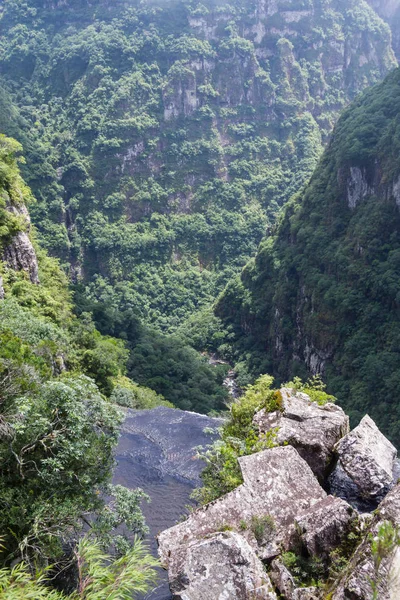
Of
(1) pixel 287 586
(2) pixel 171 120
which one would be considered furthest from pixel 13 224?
(2) pixel 171 120

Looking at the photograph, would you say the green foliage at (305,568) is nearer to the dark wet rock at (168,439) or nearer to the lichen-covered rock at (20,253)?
the dark wet rock at (168,439)

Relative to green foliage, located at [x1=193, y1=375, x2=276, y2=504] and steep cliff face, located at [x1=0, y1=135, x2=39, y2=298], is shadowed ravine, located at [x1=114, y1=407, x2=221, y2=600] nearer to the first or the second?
green foliage, located at [x1=193, y1=375, x2=276, y2=504]

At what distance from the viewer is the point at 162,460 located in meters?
15.6

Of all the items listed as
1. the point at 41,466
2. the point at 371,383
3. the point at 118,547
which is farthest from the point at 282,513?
the point at 371,383

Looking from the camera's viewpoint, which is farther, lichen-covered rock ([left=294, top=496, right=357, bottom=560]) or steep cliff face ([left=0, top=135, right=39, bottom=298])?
steep cliff face ([left=0, top=135, right=39, bottom=298])

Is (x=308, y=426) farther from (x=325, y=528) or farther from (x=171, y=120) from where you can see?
(x=171, y=120)

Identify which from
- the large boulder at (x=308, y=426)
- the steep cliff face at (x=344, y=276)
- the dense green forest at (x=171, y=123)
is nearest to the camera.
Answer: the large boulder at (x=308, y=426)

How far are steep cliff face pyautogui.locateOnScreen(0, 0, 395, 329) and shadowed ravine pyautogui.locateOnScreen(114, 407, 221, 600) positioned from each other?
5798 centimetres

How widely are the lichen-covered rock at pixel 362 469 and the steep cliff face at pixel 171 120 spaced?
69.2 meters

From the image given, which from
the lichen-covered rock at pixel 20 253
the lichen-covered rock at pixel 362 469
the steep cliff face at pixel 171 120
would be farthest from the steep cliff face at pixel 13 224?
the steep cliff face at pixel 171 120

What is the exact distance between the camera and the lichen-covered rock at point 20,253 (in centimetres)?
2414

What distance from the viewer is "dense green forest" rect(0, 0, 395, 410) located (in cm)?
8644

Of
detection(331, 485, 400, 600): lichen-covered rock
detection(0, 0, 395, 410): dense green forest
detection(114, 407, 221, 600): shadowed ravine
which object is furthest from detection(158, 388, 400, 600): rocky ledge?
detection(0, 0, 395, 410): dense green forest

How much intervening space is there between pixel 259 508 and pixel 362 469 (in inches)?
80.8
